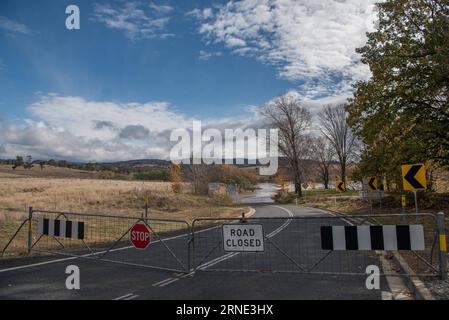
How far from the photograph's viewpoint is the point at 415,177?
13.9 meters

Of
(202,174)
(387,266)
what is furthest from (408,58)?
(202,174)

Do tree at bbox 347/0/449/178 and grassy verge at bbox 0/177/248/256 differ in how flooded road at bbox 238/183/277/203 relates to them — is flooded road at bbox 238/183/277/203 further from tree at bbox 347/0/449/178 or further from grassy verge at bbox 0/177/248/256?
tree at bbox 347/0/449/178

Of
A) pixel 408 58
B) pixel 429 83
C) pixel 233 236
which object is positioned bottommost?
pixel 233 236

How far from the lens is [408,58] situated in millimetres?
22438

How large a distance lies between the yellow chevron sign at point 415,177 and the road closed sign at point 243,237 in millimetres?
7678

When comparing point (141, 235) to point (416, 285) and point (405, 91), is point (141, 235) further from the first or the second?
point (405, 91)

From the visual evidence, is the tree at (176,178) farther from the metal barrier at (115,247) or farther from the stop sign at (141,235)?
the stop sign at (141,235)

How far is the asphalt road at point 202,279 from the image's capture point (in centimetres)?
714

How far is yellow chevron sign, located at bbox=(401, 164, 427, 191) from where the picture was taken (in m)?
13.8

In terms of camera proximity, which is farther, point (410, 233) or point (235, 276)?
point (235, 276)

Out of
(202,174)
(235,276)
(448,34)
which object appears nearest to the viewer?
(235,276)

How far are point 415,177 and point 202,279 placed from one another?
9.13 meters
